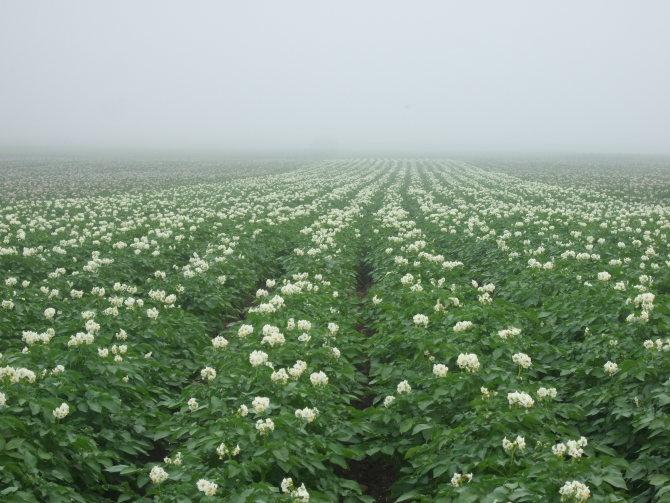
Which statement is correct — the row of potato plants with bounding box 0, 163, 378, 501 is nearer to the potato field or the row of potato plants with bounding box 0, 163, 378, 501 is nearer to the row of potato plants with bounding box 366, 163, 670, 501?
the potato field

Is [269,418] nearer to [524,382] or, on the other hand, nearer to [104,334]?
[524,382]

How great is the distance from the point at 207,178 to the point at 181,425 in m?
42.4

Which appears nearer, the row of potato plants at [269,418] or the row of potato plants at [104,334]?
the row of potato plants at [269,418]

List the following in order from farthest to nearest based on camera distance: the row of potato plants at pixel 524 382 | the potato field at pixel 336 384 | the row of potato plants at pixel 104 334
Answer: the row of potato plants at pixel 104 334 → the potato field at pixel 336 384 → the row of potato plants at pixel 524 382

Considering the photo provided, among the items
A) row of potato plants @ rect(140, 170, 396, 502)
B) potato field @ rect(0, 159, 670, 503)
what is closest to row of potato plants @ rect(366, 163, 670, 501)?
potato field @ rect(0, 159, 670, 503)

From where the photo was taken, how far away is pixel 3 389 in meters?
5.34

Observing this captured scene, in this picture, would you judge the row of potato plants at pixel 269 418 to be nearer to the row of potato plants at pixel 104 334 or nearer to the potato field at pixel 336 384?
the potato field at pixel 336 384

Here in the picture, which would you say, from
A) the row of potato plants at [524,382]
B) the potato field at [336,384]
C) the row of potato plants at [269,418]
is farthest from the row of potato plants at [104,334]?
the row of potato plants at [524,382]

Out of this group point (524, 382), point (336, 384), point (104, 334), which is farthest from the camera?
point (104, 334)


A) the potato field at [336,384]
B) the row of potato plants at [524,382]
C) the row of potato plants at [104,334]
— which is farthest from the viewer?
the row of potato plants at [104,334]

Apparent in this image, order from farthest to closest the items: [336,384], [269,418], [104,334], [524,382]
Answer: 1. [104,334]
2. [336,384]
3. [524,382]
4. [269,418]

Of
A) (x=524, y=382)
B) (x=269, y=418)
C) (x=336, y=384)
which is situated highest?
(x=269, y=418)

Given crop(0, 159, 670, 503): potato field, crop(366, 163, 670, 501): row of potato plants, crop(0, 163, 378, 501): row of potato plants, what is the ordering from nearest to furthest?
crop(366, 163, 670, 501): row of potato plants, crop(0, 159, 670, 503): potato field, crop(0, 163, 378, 501): row of potato plants

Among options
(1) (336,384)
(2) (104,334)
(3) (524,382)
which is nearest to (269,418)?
(1) (336,384)
